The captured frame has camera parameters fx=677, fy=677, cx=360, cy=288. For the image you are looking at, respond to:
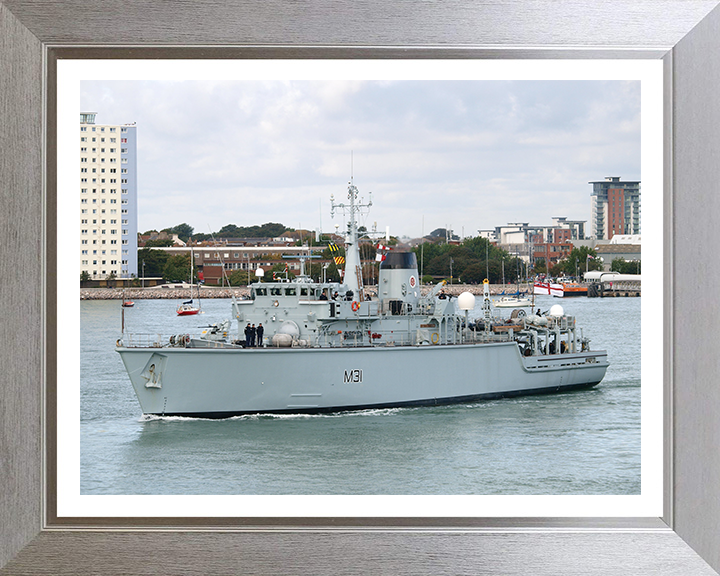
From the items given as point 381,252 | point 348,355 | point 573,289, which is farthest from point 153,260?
point 348,355

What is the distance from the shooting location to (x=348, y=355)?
8828 mm

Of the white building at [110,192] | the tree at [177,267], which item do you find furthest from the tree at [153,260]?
the white building at [110,192]

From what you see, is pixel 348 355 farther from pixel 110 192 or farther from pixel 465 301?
pixel 110 192

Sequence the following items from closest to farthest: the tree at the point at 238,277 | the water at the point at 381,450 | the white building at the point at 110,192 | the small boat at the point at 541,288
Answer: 1. the water at the point at 381,450
2. the tree at the point at 238,277
3. the white building at the point at 110,192
4. the small boat at the point at 541,288

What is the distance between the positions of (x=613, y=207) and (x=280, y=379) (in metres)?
16.4

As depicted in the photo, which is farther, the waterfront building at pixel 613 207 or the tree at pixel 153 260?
the tree at pixel 153 260

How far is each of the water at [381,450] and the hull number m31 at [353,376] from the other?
47 centimetres

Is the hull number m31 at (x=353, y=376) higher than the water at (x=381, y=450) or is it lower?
higher

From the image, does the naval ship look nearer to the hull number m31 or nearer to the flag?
the hull number m31

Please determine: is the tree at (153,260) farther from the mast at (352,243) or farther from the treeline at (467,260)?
the mast at (352,243)

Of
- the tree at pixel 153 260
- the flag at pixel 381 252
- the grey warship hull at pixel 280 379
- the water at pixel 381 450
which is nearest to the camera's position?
the water at pixel 381 450

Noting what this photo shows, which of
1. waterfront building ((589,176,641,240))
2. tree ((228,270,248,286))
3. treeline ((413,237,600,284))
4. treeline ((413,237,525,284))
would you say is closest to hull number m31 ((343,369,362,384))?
treeline ((413,237,600,284))

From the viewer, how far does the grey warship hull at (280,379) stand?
8.56 m

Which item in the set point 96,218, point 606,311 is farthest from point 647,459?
point 606,311
